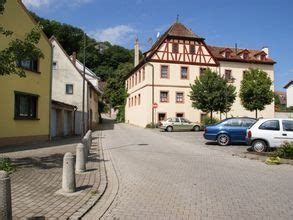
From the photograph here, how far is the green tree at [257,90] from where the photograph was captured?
3912 centimetres

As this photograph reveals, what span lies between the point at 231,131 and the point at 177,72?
83.4ft

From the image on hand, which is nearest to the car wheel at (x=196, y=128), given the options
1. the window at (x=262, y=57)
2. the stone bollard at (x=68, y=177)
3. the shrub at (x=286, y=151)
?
the window at (x=262, y=57)

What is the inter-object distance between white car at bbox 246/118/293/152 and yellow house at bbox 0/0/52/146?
31.1 ft

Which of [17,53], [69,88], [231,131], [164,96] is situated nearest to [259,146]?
[231,131]

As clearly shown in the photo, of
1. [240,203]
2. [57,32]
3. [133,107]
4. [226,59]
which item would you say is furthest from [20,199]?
[57,32]

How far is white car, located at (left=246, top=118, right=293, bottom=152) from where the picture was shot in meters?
16.0

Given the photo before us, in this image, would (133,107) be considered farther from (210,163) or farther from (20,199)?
(20,199)

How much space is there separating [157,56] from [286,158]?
105ft

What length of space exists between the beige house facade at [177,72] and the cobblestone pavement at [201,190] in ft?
101

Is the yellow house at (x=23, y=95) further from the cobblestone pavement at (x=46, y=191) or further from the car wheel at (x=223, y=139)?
the car wheel at (x=223, y=139)

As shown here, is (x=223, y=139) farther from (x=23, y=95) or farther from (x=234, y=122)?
(x=23, y=95)

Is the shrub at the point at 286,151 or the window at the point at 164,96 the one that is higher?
the window at the point at 164,96

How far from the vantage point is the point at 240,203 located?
7.41m

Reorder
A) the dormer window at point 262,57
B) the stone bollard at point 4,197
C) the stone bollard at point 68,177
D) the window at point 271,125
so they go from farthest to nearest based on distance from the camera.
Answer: the dormer window at point 262,57 → the window at point 271,125 → the stone bollard at point 68,177 → the stone bollard at point 4,197
